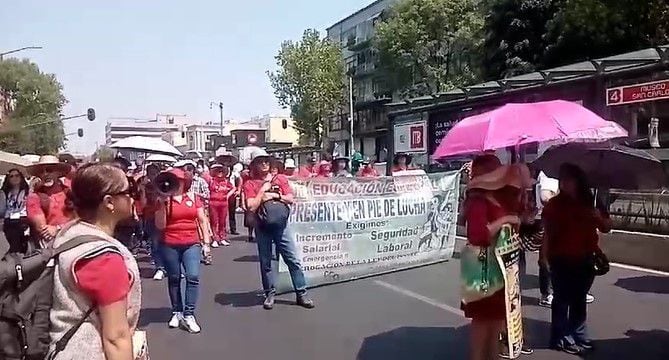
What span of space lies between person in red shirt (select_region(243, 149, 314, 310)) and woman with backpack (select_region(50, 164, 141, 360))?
5736 millimetres

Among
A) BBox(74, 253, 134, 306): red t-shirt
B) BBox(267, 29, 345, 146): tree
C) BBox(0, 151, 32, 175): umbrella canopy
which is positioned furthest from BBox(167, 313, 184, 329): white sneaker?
BBox(267, 29, 345, 146): tree

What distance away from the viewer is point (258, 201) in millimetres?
8641

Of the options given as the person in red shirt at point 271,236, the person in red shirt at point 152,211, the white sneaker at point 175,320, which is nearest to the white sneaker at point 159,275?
the person in red shirt at point 152,211

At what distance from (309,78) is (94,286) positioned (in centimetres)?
5432

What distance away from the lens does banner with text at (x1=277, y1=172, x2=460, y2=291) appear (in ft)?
32.9

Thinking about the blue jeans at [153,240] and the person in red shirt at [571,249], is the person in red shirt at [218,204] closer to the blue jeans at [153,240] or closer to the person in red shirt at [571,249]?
the blue jeans at [153,240]

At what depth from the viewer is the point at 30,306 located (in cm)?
278

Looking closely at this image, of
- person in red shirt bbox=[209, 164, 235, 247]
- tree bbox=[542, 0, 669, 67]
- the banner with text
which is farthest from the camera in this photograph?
tree bbox=[542, 0, 669, 67]

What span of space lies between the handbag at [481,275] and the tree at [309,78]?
5152 cm

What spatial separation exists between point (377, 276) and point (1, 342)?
849cm

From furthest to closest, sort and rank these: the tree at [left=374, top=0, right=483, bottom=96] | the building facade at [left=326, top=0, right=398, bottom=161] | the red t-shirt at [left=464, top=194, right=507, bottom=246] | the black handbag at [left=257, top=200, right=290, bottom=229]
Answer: the building facade at [left=326, top=0, right=398, bottom=161] < the tree at [left=374, top=0, right=483, bottom=96] < the black handbag at [left=257, top=200, right=290, bottom=229] < the red t-shirt at [left=464, top=194, right=507, bottom=246]

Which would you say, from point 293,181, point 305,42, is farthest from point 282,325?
point 305,42

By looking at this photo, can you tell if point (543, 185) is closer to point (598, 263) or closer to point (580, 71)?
point (598, 263)

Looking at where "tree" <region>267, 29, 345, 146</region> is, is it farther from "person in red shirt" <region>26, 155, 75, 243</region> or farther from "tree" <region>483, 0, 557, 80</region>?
"person in red shirt" <region>26, 155, 75, 243</region>
